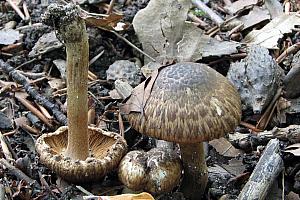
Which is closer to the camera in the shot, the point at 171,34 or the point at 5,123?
the point at 5,123

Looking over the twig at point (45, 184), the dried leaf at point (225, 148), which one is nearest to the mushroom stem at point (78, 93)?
the twig at point (45, 184)

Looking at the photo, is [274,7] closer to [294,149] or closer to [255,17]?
[255,17]

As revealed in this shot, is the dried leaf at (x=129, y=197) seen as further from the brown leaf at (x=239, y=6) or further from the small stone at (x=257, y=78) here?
the brown leaf at (x=239, y=6)

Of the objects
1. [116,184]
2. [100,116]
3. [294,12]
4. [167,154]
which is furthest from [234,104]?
[294,12]

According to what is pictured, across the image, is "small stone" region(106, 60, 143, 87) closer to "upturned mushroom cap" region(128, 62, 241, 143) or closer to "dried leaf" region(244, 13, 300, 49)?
"dried leaf" region(244, 13, 300, 49)

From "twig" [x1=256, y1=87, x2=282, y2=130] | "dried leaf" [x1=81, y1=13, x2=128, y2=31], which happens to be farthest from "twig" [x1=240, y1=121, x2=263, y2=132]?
"dried leaf" [x1=81, y1=13, x2=128, y2=31]

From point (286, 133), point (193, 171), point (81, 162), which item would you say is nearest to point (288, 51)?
point (286, 133)

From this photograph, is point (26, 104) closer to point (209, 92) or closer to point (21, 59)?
point (21, 59)
